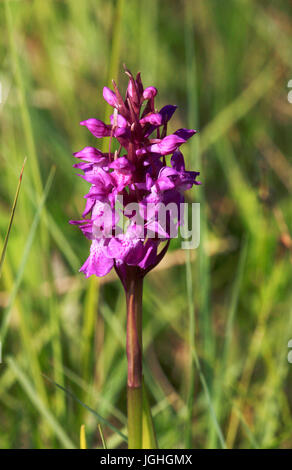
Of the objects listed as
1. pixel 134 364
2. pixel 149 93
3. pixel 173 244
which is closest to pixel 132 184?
pixel 149 93

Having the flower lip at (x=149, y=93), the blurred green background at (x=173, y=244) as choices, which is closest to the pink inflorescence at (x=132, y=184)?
the flower lip at (x=149, y=93)

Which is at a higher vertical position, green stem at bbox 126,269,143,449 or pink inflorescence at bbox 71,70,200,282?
pink inflorescence at bbox 71,70,200,282

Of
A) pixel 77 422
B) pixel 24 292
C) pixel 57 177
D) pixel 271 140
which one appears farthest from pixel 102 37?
pixel 77 422

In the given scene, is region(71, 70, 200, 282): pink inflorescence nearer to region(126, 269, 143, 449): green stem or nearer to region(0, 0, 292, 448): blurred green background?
region(126, 269, 143, 449): green stem

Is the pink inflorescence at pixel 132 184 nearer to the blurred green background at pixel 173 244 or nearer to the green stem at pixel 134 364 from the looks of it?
the green stem at pixel 134 364

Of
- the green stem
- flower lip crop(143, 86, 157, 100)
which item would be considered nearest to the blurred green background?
the green stem
